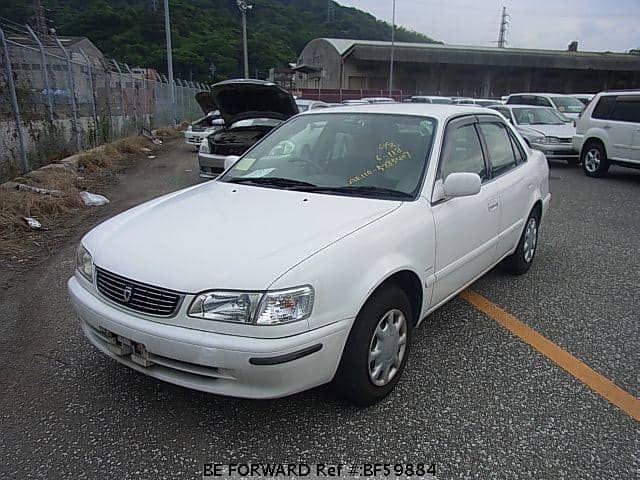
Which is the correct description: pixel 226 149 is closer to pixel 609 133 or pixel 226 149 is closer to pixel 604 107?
pixel 609 133

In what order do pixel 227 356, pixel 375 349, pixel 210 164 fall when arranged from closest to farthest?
pixel 227 356
pixel 375 349
pixel 210 164

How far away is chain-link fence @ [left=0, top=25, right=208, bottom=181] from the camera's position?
25.9 ft

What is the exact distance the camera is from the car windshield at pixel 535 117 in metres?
13.1

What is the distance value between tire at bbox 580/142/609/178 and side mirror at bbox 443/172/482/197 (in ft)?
29.2

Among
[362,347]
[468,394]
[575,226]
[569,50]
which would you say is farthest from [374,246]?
[569,50]

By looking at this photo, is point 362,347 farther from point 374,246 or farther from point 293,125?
point 293,125

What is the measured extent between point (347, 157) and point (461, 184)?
0.82 meters

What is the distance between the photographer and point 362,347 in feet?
8.34

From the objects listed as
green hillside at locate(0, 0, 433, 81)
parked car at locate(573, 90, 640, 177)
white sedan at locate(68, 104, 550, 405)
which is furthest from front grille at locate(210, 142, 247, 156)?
green hillside at locate(0, 0, 433, 81)

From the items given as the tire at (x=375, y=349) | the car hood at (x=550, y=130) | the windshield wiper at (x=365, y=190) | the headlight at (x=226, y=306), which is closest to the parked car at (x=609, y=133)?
the car hood at (x=550, y=130)

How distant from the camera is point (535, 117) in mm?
13219

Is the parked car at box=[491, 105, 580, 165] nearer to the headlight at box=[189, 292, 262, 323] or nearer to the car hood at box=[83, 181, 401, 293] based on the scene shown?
the car hood at box=[83, 181, 401, 293]

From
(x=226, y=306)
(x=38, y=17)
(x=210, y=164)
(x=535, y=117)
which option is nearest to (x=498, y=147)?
(x=226, y=306)

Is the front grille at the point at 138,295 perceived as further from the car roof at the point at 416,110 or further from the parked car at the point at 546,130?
the parked car at the point at 546,130
